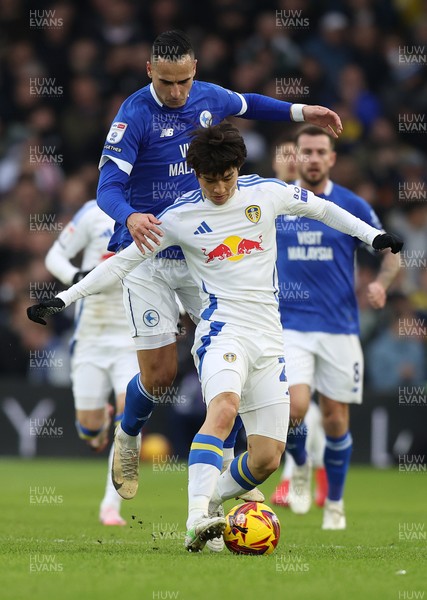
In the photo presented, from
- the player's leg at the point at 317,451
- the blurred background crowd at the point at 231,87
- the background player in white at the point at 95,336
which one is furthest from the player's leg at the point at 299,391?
the blurred background crowd at the point at 231,87

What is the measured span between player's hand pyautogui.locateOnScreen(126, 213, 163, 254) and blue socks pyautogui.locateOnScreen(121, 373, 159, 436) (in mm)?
1401

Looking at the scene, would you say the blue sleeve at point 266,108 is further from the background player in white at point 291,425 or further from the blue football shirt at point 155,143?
the background player in white at point 291,425

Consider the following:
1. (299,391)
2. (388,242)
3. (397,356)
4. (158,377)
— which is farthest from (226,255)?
(397,356)

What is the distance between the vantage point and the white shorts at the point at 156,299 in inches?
322

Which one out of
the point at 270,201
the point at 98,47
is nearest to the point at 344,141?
the point at 98,47

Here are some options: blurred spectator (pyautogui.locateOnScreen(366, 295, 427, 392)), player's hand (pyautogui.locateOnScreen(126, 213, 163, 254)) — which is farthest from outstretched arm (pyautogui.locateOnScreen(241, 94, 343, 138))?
blurred spectator (pyautogui.locateOnScreen(366, 295, 427, 392))

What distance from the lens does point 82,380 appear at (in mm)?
11008

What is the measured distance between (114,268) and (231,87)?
40.8 ft

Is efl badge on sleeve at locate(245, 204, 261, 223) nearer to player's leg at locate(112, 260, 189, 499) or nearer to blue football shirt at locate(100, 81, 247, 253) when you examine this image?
blue football shirt at locate(100, 81, 247, 253)

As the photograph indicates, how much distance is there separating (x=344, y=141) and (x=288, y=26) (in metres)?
2.42

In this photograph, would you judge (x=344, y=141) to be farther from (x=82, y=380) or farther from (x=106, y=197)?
(x=106, y=197)

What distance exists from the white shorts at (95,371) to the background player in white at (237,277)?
339 cm

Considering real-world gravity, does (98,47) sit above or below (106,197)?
above

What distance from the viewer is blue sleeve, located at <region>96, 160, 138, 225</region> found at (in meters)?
7.55
